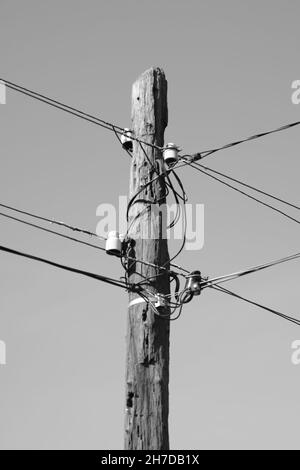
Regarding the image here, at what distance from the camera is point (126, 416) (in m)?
7.34

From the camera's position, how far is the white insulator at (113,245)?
317 inches

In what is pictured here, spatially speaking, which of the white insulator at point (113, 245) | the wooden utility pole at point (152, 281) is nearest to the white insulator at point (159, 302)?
the wooden utility pole at point (152, 281)

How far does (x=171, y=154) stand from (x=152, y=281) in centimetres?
158

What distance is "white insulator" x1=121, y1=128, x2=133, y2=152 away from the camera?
891 centimetres

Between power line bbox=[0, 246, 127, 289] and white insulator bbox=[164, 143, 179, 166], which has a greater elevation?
white insulator bbox=[164, 143, 179, 166]

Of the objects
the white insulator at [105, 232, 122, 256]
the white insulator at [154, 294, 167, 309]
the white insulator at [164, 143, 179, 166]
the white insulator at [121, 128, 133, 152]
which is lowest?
the white insulator at [154, 294, 167, 309]

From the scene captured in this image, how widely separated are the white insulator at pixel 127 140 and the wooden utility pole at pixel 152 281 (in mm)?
90

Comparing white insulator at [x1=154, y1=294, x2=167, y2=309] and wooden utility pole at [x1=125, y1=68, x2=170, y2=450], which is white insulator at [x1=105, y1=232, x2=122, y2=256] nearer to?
wooden utility pole at [x1=125, y1=68, x2=170, y2=450]

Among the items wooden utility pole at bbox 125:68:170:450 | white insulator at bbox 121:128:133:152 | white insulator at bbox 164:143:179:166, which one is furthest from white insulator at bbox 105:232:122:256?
white insulator at bbox 121:128:133:152

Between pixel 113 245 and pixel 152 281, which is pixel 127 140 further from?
pixel 152 281

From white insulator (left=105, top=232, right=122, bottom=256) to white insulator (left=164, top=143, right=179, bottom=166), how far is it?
1.15 meters

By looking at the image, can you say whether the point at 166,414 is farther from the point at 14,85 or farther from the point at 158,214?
the point at 14,85

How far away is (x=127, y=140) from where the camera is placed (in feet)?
29.3

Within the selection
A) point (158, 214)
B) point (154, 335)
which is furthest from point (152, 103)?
point (154, 335)
